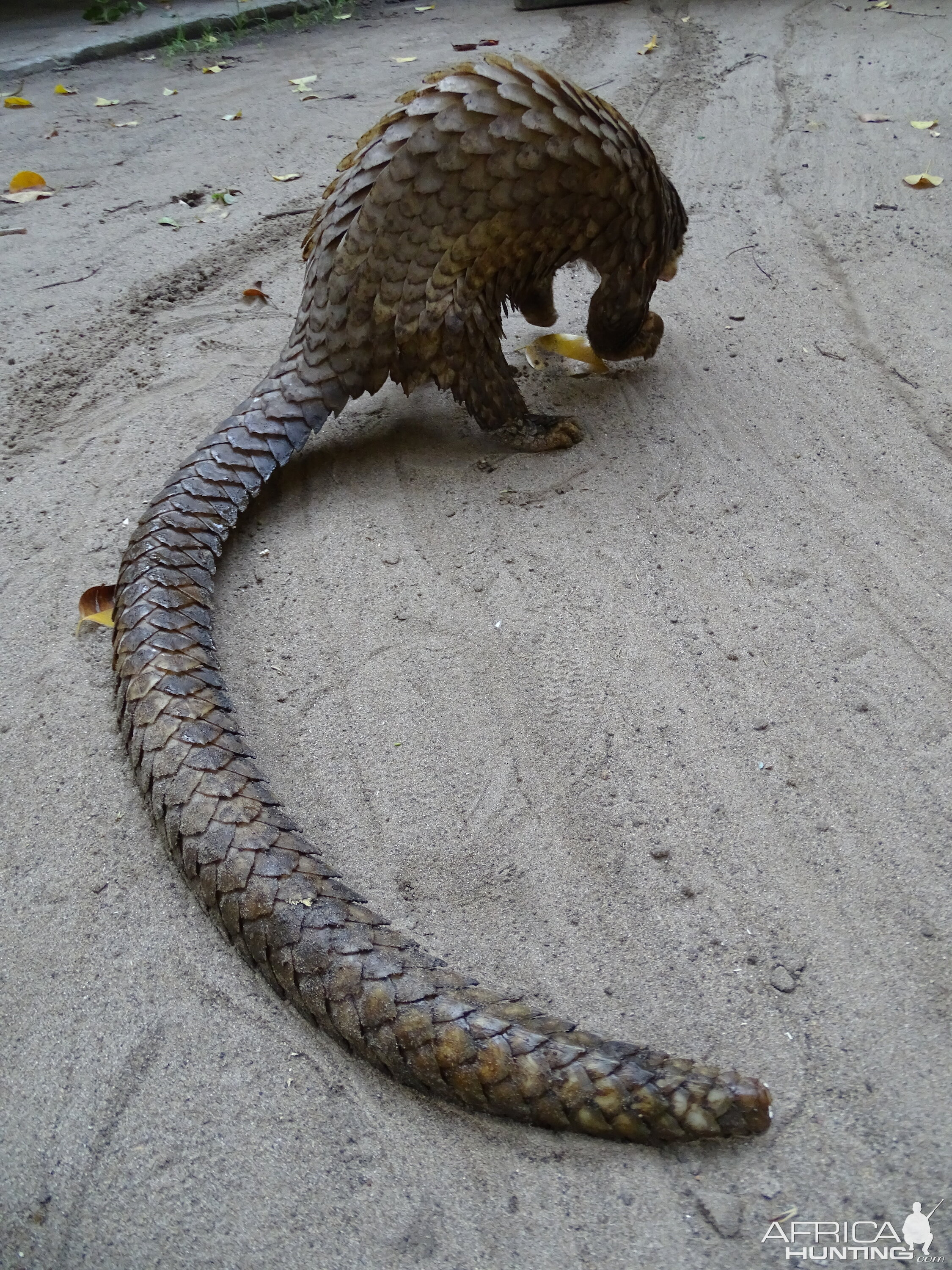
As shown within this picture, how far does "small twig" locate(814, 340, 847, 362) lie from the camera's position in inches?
134

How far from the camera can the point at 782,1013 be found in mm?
1686

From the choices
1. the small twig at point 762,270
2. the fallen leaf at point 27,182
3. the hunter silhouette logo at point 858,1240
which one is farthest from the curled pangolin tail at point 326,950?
the fallen leaf at point 27,182

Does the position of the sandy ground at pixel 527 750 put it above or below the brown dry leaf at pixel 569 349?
below

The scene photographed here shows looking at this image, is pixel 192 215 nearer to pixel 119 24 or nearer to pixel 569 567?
pixel 569 567

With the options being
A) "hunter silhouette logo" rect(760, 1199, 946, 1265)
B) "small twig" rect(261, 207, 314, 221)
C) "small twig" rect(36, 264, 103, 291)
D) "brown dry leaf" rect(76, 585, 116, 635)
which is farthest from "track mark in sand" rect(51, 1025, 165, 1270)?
"small twig" rect(261, 207, 314, 221)

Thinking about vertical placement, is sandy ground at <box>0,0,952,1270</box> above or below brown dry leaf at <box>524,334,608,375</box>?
below

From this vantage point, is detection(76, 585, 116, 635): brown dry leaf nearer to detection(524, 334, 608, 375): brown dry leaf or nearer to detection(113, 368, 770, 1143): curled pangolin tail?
detection(113, 368, 770, 1143): curled pangolin tail

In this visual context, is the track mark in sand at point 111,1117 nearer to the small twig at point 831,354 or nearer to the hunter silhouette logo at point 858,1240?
the hunter silhouette logo at point 858,1240

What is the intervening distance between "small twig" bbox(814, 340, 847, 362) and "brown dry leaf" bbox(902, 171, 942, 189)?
1.56 m

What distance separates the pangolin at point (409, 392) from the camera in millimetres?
1511

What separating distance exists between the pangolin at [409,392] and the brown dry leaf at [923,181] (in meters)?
1.75

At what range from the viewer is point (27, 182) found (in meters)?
5.04

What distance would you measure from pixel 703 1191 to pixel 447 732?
3.63 feet

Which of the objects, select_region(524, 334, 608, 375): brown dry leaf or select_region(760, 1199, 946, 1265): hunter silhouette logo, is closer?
select_region(760, 1199, 946, 1265): hunter silhouette logo
